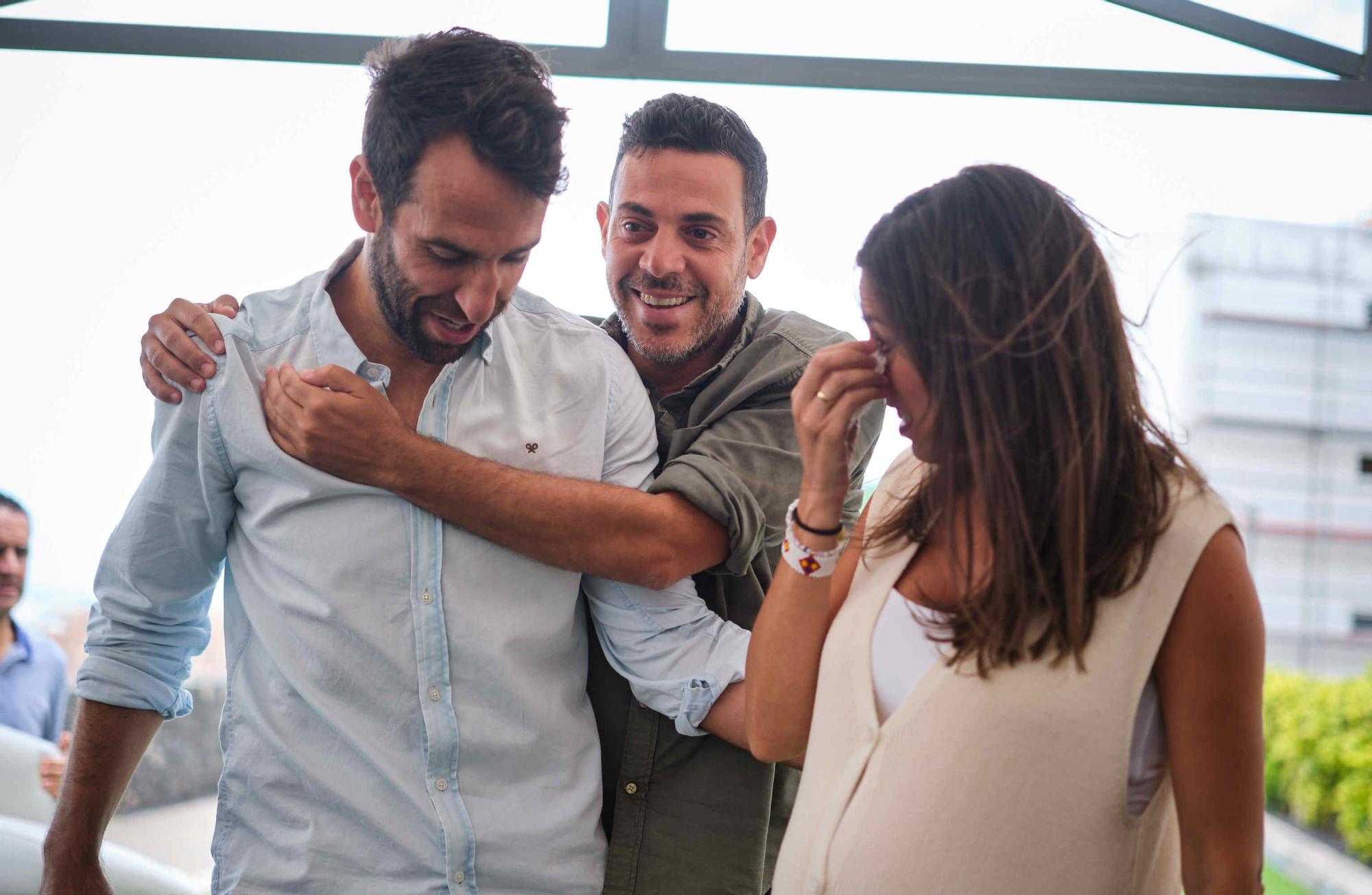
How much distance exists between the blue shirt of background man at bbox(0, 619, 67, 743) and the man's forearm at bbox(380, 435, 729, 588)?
121 inches

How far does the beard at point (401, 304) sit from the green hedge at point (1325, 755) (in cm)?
509

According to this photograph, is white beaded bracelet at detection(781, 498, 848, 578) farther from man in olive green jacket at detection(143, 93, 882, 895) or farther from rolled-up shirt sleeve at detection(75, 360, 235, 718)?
rolled-up shirt sleeve at detection(75, 360, 235, 718)

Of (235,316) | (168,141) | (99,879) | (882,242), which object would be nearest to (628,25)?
(235,316)

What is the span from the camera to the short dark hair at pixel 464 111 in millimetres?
1406

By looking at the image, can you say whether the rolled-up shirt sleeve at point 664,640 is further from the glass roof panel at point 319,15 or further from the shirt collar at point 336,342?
the glass roof panel at point 319,15

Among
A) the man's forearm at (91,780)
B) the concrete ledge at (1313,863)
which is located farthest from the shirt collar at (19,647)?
the concrete ledge at (1313,863)

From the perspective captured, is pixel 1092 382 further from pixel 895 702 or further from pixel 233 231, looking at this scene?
pixel 233 231

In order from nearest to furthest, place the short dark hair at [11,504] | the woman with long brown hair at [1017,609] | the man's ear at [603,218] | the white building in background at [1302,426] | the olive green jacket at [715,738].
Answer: the woman with long brown hair at [1017,609] < the olive green jacket at [715,738] < the man's ear at [603,218] < the short dark hair at [11,504] < the white building in background at [1302,426]

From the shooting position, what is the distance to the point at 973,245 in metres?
1.17

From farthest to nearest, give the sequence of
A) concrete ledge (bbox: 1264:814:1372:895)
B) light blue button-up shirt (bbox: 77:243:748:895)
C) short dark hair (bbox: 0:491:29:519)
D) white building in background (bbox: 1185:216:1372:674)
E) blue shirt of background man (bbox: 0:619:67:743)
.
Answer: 1. white building in background (bbox: 1185:216:1372:674)
2. concrete ledge (bbox: 1264:814:1372:895)
3. short dark hair (bbox: 0:491:29:519)
4. blue shirt of background man (bbox: 0:619:67:743)
5. light blue button-up shirt (bbox: 77:243:748:895)

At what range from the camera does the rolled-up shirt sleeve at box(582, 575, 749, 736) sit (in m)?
1.46

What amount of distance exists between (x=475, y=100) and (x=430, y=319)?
29 centimetres

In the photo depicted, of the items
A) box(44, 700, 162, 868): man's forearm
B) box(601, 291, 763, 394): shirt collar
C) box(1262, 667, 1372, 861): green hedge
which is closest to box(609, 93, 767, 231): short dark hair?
box(601, 291, 763, 394): shirt collar

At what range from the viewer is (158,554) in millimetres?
1437
